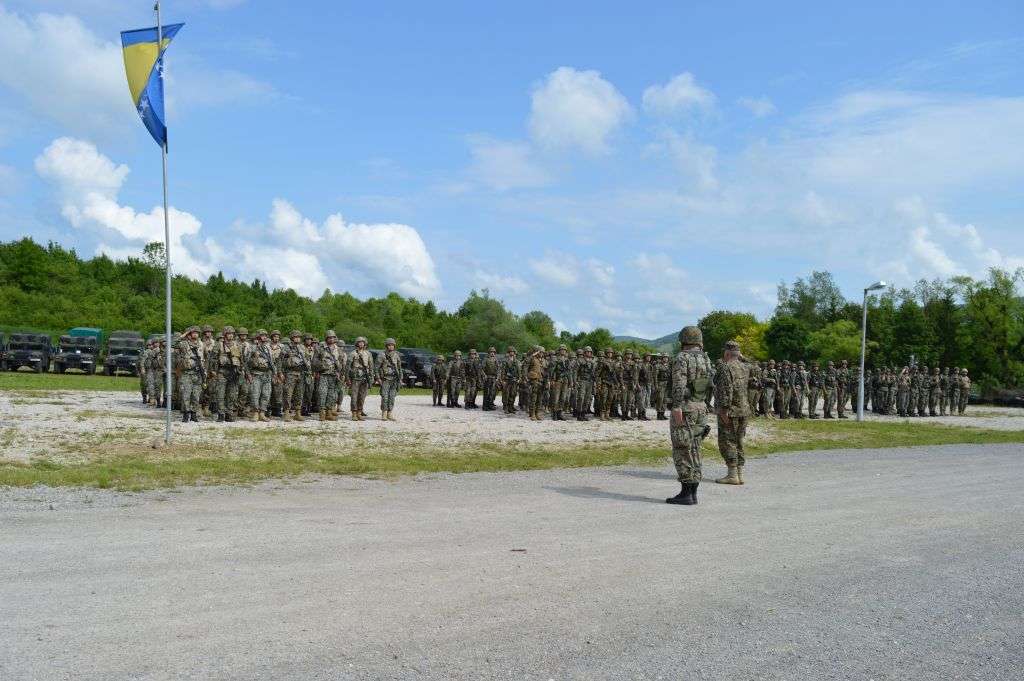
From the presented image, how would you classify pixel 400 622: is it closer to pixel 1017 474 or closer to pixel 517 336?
pixel 1017 474

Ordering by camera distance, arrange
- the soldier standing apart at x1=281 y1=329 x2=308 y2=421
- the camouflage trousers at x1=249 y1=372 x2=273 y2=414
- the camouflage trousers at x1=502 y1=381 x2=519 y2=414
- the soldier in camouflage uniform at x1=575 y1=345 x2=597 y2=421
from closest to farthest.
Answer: the camouflage trousers at x1=249 y1=372 x2=273 y2=414 < the soldier standing apart at x1=281 y1=329 x2=308 y2=421 < the soldier in camouflage uniform at x1=575 y1=345 x2=597 y2=421 < the camouflage trousers at x1=502 y1=381 x2=519 y2=414

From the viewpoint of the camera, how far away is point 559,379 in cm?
2511

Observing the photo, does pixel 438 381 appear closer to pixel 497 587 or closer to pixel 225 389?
pixel 225 389

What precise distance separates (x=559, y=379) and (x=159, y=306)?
55949 mm

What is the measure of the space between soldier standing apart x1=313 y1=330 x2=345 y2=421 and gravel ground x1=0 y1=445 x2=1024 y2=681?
10087mm

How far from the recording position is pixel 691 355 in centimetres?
1101

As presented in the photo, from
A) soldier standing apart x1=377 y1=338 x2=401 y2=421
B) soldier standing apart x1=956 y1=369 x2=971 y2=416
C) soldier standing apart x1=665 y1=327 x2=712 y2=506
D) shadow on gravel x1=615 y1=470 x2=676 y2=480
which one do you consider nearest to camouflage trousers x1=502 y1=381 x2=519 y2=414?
soldier standing apart x1=377 y1=338 x2=401 y2=421

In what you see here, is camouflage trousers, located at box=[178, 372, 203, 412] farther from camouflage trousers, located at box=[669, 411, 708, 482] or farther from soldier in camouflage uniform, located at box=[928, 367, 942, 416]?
soldier in camouflage uniform, located at box=[928, 367, 942, 416]

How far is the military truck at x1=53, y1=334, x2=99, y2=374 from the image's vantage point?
40750 millimetres

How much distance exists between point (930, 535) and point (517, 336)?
66.1m

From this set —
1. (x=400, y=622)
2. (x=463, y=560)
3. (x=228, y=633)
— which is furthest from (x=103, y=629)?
(x=463, y=560)

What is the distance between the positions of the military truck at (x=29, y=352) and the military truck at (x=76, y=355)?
53 centimetres

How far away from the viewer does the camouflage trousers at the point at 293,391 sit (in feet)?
67.1

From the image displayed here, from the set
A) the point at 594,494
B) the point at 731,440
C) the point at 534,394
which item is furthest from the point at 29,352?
the point at 731,440
